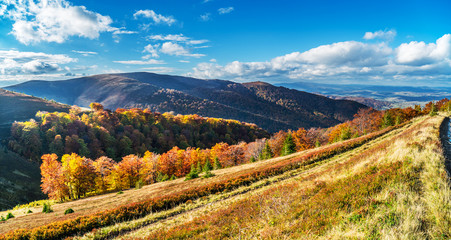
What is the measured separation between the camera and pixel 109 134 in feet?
429

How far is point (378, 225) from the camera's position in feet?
18.4

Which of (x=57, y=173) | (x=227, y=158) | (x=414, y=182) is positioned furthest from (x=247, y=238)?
(x=227, y=158)

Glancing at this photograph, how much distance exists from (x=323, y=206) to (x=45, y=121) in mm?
166115

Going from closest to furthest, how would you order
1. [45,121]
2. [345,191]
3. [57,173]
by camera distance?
1. [345,191]
2. [57,173]
3. [45,121]

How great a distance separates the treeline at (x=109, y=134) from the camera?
109688mm

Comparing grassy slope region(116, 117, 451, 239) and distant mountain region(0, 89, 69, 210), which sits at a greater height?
grassy slope region(116, 117, 451, 239)

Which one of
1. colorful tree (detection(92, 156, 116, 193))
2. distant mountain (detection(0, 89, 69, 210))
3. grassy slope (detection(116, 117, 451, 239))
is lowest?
distant mountain (detection(0, 89, 69, 210))

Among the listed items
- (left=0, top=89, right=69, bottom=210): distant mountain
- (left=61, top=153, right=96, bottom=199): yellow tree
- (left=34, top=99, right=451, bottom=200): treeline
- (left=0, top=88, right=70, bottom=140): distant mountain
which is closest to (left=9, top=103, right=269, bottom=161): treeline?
(left=0, top=89, right=69, bottom=210): distant mountain

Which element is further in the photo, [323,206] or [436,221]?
[323,206]

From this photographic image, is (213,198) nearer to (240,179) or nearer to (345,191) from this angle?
(240,179)

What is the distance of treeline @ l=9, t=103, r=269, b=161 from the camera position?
110 meters

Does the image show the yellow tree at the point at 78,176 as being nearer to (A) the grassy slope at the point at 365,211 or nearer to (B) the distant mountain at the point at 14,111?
(A) the grassy slope at the point at 365,211

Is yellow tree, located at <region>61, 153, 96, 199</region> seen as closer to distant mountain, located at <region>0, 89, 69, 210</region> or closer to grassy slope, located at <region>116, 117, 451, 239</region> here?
distant mountain, located at <region>0, 89, 69, 210</region>

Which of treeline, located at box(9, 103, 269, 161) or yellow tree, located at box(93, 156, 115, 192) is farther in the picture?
treeline, located at box(9, 103, 269, 161)
